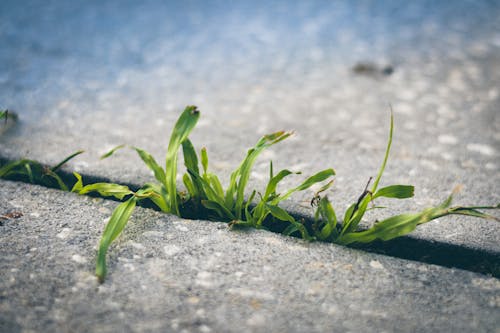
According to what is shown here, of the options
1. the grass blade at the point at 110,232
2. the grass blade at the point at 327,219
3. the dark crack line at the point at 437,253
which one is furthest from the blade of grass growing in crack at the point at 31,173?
the dark crack line at the point at 437,253

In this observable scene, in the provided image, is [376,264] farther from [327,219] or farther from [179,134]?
[179,134]

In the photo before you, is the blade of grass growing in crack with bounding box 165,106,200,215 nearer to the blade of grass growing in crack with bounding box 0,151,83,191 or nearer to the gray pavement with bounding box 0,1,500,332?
the gray pavement with bounding box 0,1,500,332

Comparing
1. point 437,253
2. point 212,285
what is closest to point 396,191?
point 437,253

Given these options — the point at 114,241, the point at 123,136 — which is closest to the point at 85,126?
the point at 123,136

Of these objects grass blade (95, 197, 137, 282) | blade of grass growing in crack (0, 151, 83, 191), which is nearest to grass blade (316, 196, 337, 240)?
grass blade (95, 197, 137, 282)

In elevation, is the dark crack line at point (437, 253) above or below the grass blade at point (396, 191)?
below

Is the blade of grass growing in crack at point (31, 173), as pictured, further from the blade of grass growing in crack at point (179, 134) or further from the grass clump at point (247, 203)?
the blade of grass growing in crack at point (179, 134)
